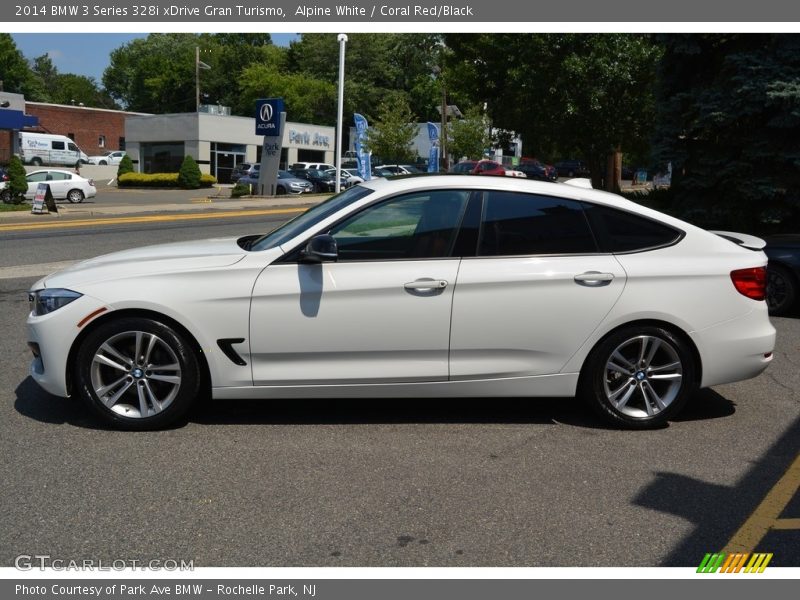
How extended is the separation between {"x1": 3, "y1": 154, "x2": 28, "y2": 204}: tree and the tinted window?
2766 centimetres

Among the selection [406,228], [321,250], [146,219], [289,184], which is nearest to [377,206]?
[406,228]

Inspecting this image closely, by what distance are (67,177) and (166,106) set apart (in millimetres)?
78393

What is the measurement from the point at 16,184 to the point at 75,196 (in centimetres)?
465

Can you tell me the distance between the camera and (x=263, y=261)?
17.4ft

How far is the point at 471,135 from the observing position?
56.4 meters

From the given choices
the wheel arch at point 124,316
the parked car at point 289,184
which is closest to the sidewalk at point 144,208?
the parked car at point 289,184

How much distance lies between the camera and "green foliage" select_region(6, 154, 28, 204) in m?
28.8

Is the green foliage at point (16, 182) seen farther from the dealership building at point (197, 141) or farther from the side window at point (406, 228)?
the side window at point (406, 228)

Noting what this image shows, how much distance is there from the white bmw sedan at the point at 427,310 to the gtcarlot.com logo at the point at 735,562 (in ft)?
5.74

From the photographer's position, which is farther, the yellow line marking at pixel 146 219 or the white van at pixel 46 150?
the white van at pixel 46 150

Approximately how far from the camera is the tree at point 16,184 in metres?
28.8

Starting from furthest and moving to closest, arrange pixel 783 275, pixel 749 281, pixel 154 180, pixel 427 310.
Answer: pixel 154 180 < pixel 783 275 < pixel 749 281 < pixel 427 310

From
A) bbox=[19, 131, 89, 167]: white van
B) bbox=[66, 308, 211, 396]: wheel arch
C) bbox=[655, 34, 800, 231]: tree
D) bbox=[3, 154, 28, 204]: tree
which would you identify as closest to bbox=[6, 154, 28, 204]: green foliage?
bbox=[3, 154, 28, 204]: tree

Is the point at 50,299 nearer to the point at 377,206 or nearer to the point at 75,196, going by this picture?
the point at 377,206
